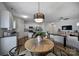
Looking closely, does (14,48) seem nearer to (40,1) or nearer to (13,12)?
(13,12)

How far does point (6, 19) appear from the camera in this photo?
1.84 m

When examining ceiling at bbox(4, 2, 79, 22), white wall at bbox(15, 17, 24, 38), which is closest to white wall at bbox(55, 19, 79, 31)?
ceiling at bbox(4, 2, 79, 22)

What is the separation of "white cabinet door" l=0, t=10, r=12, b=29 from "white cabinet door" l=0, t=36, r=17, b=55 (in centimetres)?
26

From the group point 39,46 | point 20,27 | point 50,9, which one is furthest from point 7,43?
point 50,9

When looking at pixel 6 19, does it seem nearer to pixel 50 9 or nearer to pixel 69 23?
pixel 50 9

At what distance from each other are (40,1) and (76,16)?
79cm

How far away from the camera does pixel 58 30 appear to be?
1.82 meters

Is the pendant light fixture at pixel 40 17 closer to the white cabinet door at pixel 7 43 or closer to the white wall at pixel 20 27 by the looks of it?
the white wall at pixel 20 27

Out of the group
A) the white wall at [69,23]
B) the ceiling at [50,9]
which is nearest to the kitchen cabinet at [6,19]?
the ceiling at [50,9]

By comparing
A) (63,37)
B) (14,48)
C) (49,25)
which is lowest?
(14,48)

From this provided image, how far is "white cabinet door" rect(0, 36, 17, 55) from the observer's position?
1.77 m

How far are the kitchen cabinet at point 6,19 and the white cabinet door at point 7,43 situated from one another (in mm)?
239

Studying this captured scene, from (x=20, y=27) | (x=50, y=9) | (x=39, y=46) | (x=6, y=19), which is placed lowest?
(x=39, y=46)

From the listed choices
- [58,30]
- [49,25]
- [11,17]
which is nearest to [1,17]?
[11,17]
